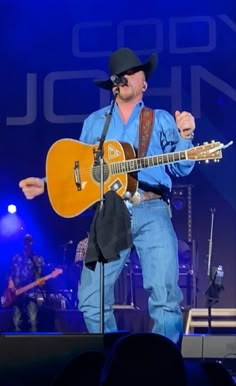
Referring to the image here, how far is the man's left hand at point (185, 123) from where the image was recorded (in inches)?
231

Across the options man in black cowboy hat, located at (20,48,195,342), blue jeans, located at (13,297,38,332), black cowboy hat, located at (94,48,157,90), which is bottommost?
blue jeans, located at (13,297,38,332)

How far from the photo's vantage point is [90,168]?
6.01 metres

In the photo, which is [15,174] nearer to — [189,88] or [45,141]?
[45,141]

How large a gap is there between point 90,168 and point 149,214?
67 cm

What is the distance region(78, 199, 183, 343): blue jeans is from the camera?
5602 mm

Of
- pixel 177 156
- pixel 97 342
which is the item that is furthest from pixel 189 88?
pixel 97 342

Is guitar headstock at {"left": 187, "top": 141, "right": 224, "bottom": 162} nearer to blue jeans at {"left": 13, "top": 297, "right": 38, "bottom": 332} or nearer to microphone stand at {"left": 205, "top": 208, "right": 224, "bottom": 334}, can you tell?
microphone stand at {"left": 205, "top": 208, "right": 224, "bottom": 334}

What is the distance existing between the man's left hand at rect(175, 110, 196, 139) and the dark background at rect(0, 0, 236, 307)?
2665 mm

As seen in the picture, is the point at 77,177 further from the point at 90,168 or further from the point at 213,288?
the point at 213,288

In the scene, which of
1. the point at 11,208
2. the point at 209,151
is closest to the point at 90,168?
the point at 209,151

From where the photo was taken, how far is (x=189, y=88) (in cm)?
874

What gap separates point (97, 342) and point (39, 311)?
462 centimetres

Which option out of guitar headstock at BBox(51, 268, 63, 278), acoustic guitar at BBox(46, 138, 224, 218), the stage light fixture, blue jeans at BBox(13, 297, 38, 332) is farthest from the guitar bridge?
the stage light fixture

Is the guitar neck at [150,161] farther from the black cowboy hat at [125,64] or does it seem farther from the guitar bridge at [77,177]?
the black cowboy hat at [125,64]
